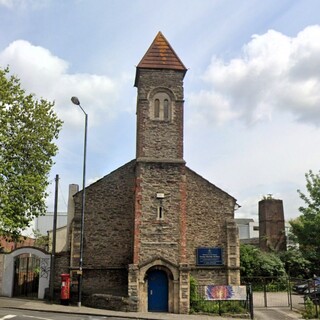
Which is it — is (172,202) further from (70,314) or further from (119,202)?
(70,314)

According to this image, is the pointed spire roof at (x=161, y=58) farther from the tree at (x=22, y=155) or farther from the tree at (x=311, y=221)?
the tree at (x=311, y=221)

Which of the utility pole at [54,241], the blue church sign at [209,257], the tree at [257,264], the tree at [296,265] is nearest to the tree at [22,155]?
the utility pole at [54,241]

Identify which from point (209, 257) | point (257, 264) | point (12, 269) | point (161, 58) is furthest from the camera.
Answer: point (257, 264)

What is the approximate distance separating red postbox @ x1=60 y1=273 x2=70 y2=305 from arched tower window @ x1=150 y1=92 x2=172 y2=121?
10.1m

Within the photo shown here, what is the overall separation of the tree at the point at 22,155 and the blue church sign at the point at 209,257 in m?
9.72

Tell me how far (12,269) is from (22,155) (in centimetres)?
858

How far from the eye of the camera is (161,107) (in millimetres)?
24891

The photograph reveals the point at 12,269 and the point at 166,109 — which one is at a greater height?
the point at 166,109

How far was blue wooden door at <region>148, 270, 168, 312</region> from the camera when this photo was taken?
2250 centimetres

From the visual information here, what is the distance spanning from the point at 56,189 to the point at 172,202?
735 centimetres

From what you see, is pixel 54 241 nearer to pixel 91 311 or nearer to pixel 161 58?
pixel 91 311

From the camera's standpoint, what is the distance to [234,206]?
1062 inches

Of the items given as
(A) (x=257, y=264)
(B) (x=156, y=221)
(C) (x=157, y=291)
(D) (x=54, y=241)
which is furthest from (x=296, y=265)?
(D) (x=54, y=241)

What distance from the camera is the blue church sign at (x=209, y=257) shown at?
25531mm
